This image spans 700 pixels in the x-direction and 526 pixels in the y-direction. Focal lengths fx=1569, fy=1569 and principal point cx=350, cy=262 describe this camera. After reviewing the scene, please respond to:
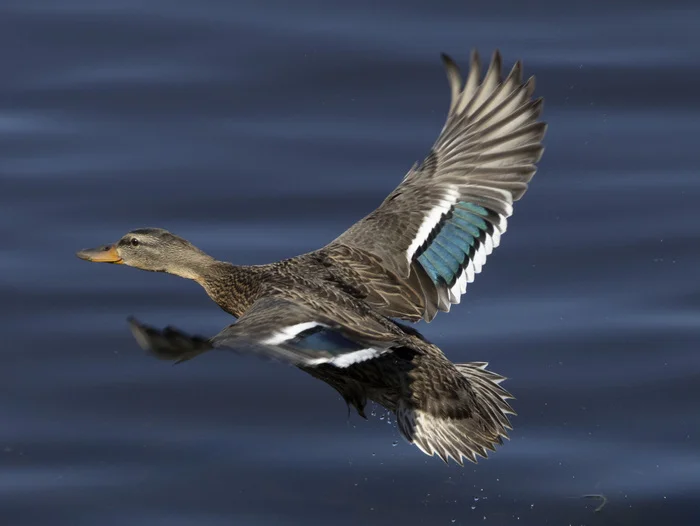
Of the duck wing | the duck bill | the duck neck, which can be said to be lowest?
the duck wing

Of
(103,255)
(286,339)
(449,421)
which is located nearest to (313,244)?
(103,255)

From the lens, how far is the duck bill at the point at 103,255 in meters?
7.35

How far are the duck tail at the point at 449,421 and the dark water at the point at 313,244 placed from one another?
0.58 metres

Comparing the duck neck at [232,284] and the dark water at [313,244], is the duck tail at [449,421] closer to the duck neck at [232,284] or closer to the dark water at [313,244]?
the dark water at [313,244]

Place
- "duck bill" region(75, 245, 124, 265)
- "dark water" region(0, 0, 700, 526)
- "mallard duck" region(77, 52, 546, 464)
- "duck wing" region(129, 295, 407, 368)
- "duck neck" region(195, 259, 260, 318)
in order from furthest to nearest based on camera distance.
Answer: "duck bill" region(75, 245, 124, 265)
"dark water" region(0, 0, 700, 526)
"duck neck" region(195, 259, 260, 318)
"mallard duck" region(77, 52, 546, 464)
"duck wing" region(129, 295, 407, 368)

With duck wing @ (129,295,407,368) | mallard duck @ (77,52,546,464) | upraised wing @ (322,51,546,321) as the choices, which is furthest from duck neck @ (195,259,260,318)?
duck wing @ (129,295,407,368)

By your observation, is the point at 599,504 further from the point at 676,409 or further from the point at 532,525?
the point at 676,409

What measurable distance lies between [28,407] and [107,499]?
757 mm

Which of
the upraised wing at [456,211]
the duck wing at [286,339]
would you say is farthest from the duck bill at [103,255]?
the duck wing at [286,339]

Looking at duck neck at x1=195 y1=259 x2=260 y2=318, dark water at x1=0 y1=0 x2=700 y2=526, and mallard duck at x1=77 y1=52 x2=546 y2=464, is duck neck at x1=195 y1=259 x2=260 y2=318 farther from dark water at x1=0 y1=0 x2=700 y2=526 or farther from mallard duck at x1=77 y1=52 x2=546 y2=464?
dark water at x1=0 y1=0 x2=700 y2=526

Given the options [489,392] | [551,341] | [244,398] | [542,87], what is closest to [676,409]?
[551,341]

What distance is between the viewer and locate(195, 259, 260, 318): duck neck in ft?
22.3

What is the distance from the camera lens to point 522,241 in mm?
8570

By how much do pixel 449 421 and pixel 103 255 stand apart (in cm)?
189
